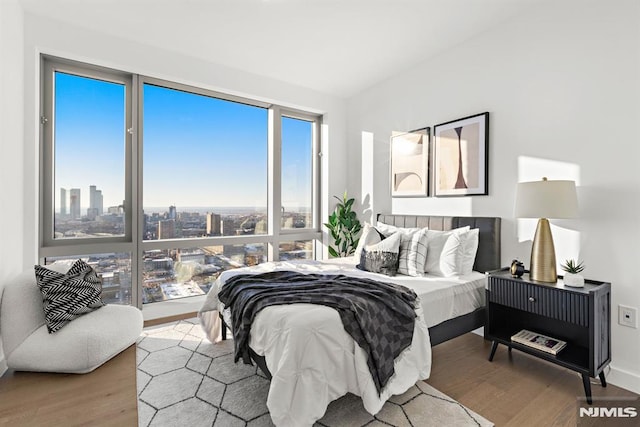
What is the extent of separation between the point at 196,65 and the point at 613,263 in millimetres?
4189

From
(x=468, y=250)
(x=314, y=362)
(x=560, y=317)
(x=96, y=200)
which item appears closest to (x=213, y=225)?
(x=96, y=200)

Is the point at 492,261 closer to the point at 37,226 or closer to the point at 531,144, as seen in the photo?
the point at 531,144

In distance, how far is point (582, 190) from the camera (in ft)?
7.70

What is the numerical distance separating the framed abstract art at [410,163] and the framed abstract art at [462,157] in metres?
0.12

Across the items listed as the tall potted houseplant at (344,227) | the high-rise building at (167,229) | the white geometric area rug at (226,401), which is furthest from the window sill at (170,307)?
the tall potted houseplant at (344,227)

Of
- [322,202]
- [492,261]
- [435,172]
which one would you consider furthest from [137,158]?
[492,261]

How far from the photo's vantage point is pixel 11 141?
2.49m

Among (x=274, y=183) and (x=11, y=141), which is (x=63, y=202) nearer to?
(x=11, y=141)

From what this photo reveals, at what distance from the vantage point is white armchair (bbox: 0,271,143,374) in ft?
7.45

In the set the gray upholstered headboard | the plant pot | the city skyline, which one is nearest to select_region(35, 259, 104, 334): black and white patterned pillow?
the city skyline

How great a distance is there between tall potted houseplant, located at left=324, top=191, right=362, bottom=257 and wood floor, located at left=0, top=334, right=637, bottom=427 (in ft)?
6.91

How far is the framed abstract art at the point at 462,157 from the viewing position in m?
2.98

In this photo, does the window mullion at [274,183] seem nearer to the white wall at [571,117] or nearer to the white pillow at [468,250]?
the white wall at [571,117]

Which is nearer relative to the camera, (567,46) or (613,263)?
(613,263)
